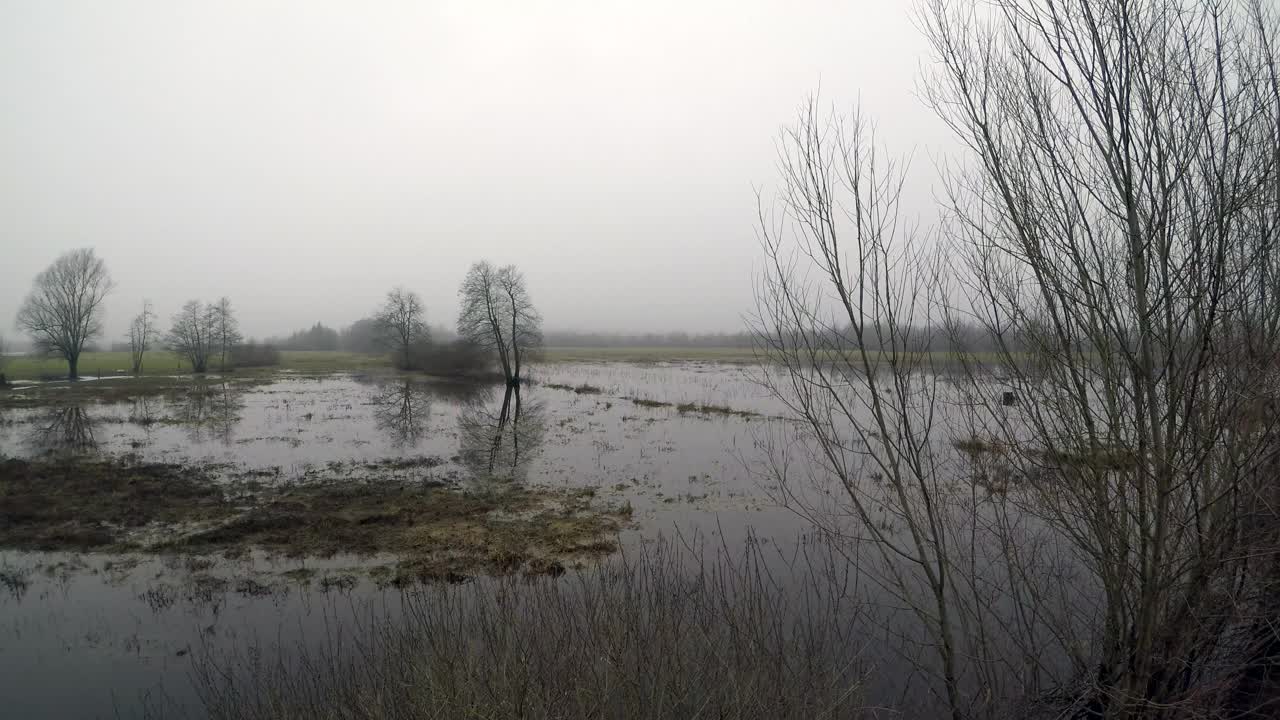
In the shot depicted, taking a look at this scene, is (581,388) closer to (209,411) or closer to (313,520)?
(209,411)

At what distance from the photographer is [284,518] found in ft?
34.5

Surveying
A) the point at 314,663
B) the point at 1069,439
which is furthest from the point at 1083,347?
the point at 314,663

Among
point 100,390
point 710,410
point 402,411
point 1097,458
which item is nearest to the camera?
point 1097,458

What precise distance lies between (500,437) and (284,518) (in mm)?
9407

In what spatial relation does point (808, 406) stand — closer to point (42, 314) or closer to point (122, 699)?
point (122, 699)

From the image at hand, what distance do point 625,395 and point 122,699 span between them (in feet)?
88.7

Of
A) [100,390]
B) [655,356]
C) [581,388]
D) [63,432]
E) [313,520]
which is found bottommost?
[313,520]

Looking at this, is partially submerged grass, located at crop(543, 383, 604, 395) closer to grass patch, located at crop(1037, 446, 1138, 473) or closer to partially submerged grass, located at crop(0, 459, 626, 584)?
partially submerged grass, located at crop(0, 459, 626, 584)

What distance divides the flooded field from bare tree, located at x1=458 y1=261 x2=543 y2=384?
20867mm

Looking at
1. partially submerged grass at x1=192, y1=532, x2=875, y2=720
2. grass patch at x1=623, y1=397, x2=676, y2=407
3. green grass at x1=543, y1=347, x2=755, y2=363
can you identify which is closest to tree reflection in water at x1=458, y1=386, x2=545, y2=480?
grass patch at x1=623, y1=397, x2=676, y2=407

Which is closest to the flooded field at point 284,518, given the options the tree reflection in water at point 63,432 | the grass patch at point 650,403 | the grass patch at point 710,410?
the tree reflection in water at point 63,432

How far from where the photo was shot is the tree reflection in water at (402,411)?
1995cm

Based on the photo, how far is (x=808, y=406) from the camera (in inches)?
158

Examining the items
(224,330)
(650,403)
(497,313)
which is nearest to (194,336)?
(224,330)
